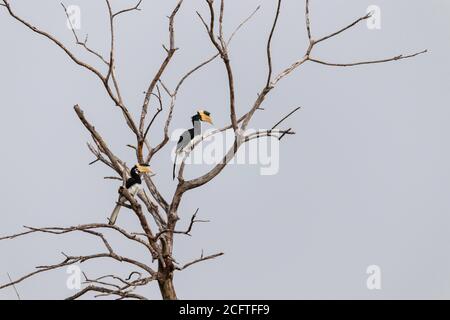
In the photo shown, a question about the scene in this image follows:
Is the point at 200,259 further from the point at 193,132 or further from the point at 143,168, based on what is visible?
the point at 193,132

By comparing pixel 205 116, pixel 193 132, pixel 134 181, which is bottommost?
pixel 134 181

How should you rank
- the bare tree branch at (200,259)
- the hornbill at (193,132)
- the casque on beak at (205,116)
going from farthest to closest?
1. the casque on beak at (205,116)
2. the hornbill at (193,132)
3. the bare tree branch at (200,259)

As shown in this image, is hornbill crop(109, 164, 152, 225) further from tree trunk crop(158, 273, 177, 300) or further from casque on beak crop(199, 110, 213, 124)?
casque on beak crop(199, 110, 213, 124)

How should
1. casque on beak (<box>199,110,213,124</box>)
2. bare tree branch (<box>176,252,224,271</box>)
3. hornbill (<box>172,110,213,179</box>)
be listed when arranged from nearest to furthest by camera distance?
bare tree branch (<box>176,252,224,271</box>) → hornbill (<box>172,110,213,179</box>) → casque on beak (<box>199,110,213,124</box>)

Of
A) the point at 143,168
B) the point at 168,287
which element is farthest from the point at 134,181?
the point at 168,287

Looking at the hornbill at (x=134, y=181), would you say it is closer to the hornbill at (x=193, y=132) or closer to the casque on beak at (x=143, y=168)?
the casque on beak at (x=143, y=168)

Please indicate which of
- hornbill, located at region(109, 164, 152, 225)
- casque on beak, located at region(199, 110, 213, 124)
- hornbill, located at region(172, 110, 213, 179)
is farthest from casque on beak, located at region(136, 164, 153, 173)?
casque on beak, located at region(199, 110, 213, 124)

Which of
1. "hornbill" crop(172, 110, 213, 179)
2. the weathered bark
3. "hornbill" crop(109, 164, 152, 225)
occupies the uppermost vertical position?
"hornbill" crop(172, 110, 213, 179)

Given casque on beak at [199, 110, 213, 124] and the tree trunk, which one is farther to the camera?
casque on beak at [199, 110, 213, 124]

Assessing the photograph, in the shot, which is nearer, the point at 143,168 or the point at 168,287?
the point at 168,287

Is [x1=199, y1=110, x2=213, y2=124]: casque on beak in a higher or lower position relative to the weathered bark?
higher

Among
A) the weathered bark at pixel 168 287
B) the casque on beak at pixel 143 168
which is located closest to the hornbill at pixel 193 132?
the casque on beak at pixel 143 168

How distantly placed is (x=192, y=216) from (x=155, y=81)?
1.94 meters
